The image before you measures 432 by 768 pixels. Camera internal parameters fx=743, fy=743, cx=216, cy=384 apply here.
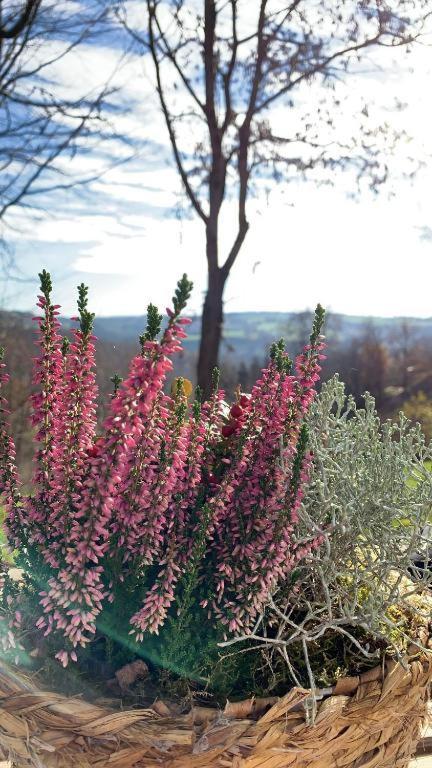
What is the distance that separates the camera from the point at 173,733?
921mm

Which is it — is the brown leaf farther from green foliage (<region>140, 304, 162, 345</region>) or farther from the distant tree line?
the distant tree line

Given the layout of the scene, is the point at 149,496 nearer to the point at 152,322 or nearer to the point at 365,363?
the point at 152,322

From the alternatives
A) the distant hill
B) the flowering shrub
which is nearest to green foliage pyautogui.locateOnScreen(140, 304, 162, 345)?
the flowering shrub

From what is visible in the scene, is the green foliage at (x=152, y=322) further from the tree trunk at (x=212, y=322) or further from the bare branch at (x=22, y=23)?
the tree trunk at (x=212, y=322)

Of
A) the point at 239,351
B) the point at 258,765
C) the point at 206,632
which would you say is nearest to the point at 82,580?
the point at 206,632

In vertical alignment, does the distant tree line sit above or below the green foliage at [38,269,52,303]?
below

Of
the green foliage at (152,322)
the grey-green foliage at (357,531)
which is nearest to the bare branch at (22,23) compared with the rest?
the grey-green foliage at (357,531)

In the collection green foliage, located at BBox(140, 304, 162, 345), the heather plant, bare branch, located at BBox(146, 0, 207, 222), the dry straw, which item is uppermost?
bare branch, located at BBox(146, 0, 207, 222)

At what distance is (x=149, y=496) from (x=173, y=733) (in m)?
0.29

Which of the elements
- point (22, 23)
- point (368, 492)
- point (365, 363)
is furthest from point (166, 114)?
point (368, 492)

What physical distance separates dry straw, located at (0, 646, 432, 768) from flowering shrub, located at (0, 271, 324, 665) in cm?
8

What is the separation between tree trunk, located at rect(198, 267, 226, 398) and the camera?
5.37m

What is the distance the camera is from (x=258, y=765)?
0.96m

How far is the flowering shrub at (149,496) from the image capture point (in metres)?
0.92
